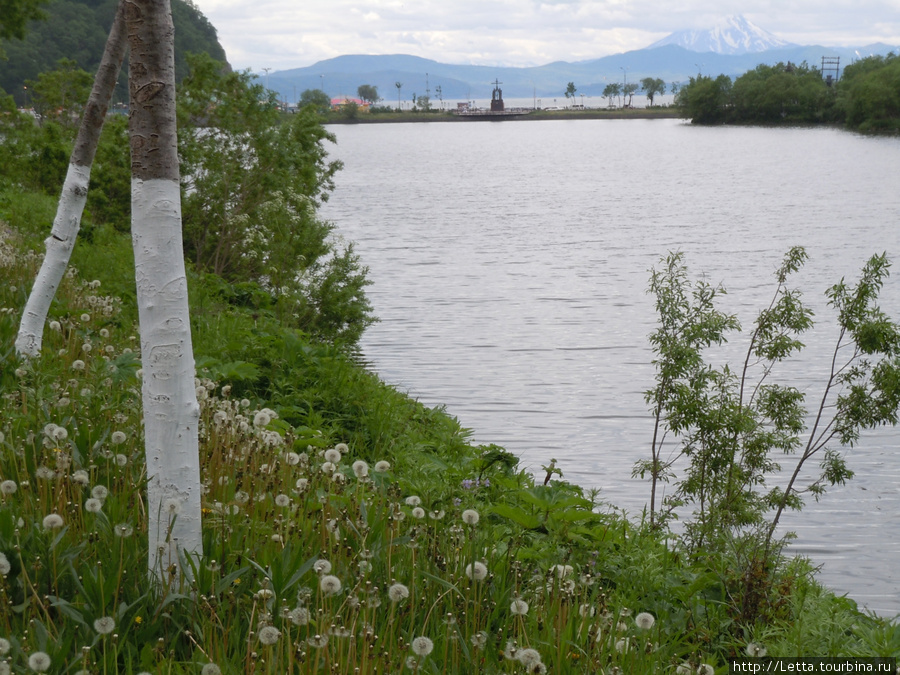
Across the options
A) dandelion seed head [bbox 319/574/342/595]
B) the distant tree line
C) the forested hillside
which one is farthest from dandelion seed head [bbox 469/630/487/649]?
the distant tree line

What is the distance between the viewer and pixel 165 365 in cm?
365

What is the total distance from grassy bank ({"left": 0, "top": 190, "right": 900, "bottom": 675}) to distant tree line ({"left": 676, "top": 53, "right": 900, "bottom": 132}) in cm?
13005

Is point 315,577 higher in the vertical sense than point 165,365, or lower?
lower

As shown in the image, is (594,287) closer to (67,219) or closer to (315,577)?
(67,219)

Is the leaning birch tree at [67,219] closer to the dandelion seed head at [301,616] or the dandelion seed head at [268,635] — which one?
the dandelion seed head at [301,616]

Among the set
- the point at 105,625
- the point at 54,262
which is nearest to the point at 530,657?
the point at 105,625

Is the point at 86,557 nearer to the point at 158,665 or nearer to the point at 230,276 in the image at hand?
the point at 158,665

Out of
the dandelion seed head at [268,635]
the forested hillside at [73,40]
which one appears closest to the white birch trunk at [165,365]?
the dandelion seed head at [268,635]

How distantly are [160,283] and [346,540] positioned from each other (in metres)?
1.74

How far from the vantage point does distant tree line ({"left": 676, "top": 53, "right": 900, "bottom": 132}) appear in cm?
11988

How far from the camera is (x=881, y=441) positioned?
14320mm

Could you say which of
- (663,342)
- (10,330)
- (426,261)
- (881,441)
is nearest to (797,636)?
(663,342)

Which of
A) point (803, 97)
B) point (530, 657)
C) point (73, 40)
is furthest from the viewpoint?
point (803, 97)

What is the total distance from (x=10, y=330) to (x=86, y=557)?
4.67 m
